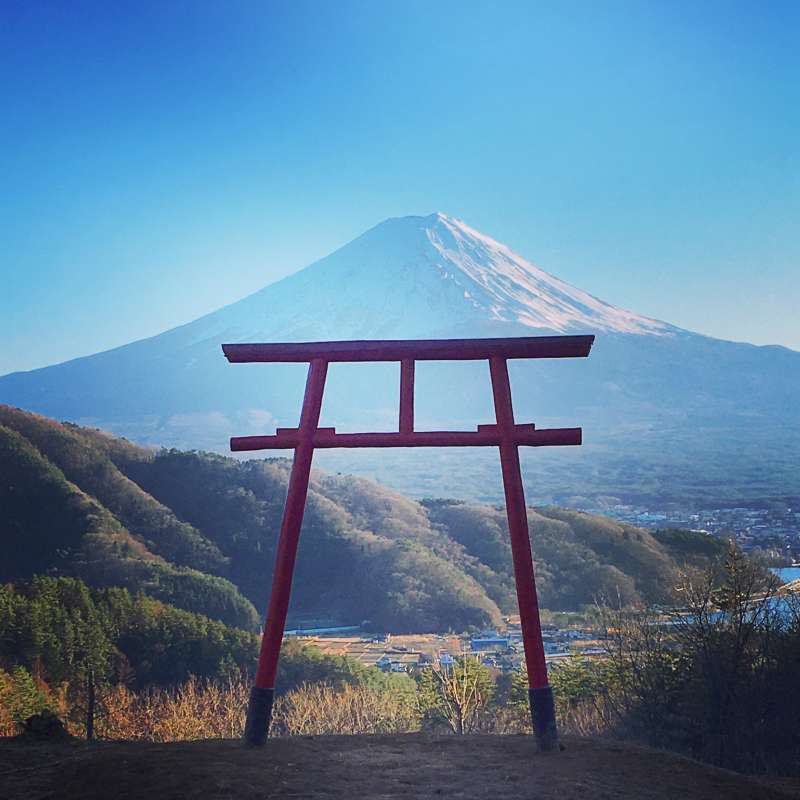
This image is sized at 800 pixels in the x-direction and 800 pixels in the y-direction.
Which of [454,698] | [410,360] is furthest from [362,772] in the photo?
[454,698]

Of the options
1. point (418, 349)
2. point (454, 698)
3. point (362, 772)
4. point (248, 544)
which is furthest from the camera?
point (248, 544)

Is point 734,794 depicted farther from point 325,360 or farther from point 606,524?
point 606,524

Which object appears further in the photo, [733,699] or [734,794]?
[733,699]

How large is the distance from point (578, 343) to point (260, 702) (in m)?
2.95

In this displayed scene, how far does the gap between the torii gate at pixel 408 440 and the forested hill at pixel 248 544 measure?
14916 mm

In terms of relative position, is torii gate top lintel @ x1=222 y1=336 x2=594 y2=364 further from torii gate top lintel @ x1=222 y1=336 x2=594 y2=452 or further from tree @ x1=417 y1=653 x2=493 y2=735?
tree @ x1=417 y1=653 x2=493 y2=735

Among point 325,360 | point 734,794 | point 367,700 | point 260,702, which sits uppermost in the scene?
point 325,360

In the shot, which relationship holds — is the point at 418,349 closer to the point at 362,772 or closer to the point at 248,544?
the point at 362,772

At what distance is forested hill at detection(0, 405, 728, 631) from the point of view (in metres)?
20.9

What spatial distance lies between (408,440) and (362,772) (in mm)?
2025

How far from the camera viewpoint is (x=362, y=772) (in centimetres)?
518

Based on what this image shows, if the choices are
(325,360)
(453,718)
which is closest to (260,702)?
(325,360)

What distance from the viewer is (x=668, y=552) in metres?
23.8

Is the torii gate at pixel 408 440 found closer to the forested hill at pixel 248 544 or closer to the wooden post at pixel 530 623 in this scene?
the wooden post at pixel 530 623
